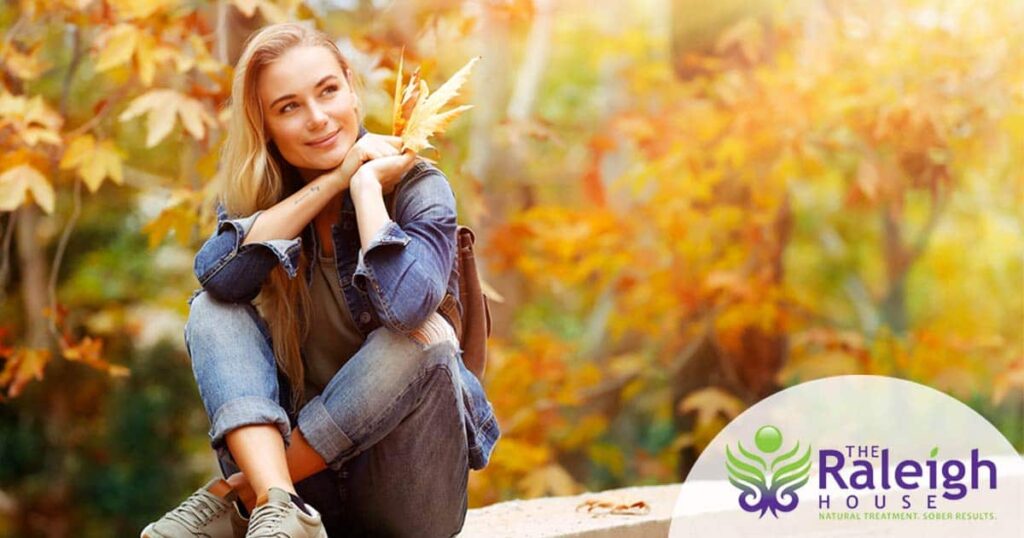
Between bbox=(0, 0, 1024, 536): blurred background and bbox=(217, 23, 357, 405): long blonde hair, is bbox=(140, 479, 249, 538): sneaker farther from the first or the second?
bbox=(0, 0, 1024, 536): blurred background

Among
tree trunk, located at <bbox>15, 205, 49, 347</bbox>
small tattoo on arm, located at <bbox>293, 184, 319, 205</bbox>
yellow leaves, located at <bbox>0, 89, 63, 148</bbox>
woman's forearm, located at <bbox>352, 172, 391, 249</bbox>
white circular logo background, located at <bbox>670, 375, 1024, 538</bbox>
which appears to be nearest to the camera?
woman's forearm, located at <bbox>352, 172, 391, 249</bbox>

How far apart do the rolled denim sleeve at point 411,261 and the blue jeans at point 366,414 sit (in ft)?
0.20

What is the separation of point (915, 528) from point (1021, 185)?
3.69 m

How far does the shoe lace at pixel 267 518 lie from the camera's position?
1864mm

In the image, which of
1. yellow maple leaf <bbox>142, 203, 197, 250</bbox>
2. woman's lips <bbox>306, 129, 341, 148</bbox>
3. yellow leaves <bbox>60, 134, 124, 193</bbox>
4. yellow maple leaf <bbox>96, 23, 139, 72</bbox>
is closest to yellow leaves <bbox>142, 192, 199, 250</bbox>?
yellow maple leaf <bbox>142, 203, 197, 250</bbox>

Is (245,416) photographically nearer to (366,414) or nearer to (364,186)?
(366,414)

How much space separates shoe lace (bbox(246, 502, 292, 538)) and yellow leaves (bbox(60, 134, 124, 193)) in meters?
1.68

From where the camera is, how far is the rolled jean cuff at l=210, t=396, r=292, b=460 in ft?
6.51

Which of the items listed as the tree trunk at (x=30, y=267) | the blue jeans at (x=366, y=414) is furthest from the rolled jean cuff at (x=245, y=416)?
A: the tree trunk at (x=30, y=267)

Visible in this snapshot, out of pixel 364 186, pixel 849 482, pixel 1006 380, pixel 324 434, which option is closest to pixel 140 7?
pixel 364 186

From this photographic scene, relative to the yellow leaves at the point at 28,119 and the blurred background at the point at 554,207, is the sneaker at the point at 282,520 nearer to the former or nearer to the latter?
the blurred background at the point at 554,207

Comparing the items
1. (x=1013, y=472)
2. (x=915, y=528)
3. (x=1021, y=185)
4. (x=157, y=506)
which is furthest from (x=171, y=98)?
(x=1021, y=185)

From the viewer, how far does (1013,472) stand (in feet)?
10.0

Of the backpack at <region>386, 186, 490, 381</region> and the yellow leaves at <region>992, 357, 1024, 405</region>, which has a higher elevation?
the yellow leaves at <region>992, 357, 1024, 405</region>
